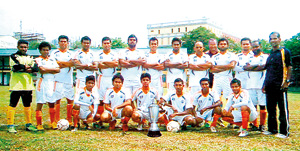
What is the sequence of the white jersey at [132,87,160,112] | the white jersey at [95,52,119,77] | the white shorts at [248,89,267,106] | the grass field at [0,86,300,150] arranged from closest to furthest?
the grass field at [0,86,300,150] → the white jersey at [132,87,160,112] → the white shorts at [248,89,267,106] → the white jersey at [95,52,119,77]

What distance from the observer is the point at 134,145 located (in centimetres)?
439

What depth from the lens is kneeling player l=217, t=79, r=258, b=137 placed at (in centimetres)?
539

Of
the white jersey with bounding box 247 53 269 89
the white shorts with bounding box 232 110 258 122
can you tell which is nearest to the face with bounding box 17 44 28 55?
the white shorts with bounding box 232 110 258 122

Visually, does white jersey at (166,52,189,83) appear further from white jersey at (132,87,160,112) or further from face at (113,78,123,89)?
face at (113,78,123,89)

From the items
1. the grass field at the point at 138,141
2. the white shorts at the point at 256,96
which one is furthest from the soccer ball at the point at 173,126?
the white shorts at the point at 256,96

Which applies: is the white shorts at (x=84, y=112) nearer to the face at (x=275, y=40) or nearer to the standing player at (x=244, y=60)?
the standing player at (x=244, y=60)

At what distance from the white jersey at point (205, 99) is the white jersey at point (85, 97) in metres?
2.56

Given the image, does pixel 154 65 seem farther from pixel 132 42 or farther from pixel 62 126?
pixel 62 126

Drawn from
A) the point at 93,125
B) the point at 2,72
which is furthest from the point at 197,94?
the point at 2,72

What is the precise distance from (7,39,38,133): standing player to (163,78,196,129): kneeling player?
3245 mm

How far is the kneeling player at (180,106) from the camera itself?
19.1 feet

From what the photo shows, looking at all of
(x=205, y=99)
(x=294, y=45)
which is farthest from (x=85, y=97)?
(x=294, y=45)

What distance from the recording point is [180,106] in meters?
5.96

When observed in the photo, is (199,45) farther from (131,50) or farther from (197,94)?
(131,50)
